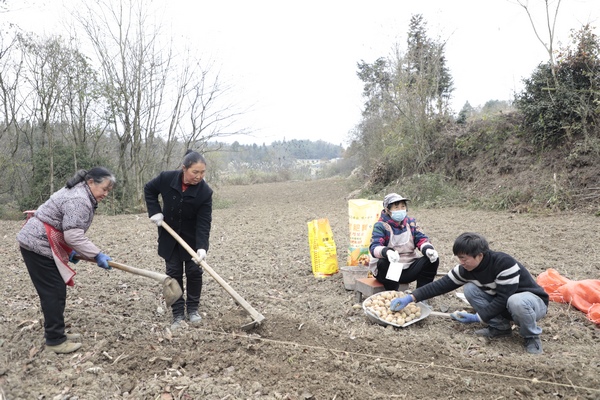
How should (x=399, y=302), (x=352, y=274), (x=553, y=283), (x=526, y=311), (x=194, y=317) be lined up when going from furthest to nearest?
(x=352, y=274), (x=553, y=283), (x=194, y=317), (x=399, y=302), (x=526, y=311)

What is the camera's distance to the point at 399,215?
14.3ft

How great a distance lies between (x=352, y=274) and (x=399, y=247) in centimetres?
80

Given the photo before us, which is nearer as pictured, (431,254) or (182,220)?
(182,220)

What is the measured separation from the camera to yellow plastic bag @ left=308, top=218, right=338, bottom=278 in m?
5.47

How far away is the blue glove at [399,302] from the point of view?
12.3ft

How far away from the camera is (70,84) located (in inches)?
518

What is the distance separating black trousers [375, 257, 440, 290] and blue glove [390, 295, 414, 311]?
58cm

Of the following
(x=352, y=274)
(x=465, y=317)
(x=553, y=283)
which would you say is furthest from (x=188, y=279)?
(x=553, y=283)

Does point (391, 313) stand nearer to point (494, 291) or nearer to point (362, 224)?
point (494, 291)

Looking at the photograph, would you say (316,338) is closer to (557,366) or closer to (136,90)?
(557,366)

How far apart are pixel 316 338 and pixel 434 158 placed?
12459mm

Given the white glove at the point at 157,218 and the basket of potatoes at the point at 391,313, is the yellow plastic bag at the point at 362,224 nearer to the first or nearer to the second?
the basket of potatoes at the point at 391,313

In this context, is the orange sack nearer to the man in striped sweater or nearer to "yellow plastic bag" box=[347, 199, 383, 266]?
the man in striped sweater

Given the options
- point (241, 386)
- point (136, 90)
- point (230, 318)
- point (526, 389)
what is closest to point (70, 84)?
point (136, 90)
